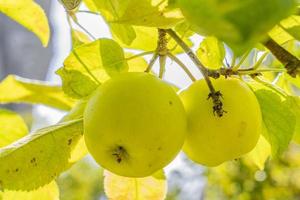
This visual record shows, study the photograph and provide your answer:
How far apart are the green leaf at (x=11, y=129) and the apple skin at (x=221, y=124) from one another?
345 millimetres

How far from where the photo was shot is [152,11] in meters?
0.63

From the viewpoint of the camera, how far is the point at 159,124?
626 millimetres

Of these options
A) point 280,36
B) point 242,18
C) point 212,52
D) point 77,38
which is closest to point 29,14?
point 77,38

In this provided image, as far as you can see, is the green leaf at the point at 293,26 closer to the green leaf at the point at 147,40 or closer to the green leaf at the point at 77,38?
the green leaf at the point at 147,40

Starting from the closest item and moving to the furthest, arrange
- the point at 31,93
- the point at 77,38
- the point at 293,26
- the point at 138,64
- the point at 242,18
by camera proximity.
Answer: the point at 242,18 < the point at 293,26 < the point at 138,64 < the point at 77,38 < the point at 31,93

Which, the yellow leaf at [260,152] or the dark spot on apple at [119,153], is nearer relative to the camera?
the dark spot on apple at [119,153]

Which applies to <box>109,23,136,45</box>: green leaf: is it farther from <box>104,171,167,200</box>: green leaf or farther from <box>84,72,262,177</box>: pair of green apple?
Answer: <box>104,171,167,200</box>: green leaf

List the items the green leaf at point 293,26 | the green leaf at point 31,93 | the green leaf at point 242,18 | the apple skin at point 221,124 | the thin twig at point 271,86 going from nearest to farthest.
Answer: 1. the green leaf at point 242,18
2. the green leaf at point 293,26
3. the apple skin at point 221,124
4. the thin twig at point 271,86
5. the green leaf at point 31,93

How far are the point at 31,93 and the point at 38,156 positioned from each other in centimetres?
35

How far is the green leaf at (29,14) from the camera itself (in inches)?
36.1

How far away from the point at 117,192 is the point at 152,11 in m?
0.37

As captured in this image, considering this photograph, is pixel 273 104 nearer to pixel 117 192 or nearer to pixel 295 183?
pixel 117 192

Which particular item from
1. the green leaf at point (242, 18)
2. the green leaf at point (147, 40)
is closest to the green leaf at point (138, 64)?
the green leaf at point (147, 40)

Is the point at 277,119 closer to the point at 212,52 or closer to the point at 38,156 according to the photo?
the point at 212,52
